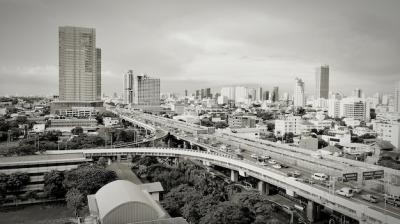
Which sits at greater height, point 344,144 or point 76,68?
point 76,68

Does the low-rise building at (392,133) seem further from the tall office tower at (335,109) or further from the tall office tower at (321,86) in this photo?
the tall office tower at (321,86)

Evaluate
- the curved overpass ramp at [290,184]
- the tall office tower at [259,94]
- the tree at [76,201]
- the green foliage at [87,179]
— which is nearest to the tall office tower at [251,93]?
the tall office tower at [259,94]

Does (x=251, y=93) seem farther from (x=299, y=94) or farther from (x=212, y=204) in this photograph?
(x=212, y=204)

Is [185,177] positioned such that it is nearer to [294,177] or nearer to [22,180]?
[294,177]

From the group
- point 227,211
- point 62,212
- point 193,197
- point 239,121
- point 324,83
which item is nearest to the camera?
point 227,211

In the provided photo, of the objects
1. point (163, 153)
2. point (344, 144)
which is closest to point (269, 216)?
point (163, 153)

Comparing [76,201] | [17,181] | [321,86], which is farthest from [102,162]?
[321,86]
